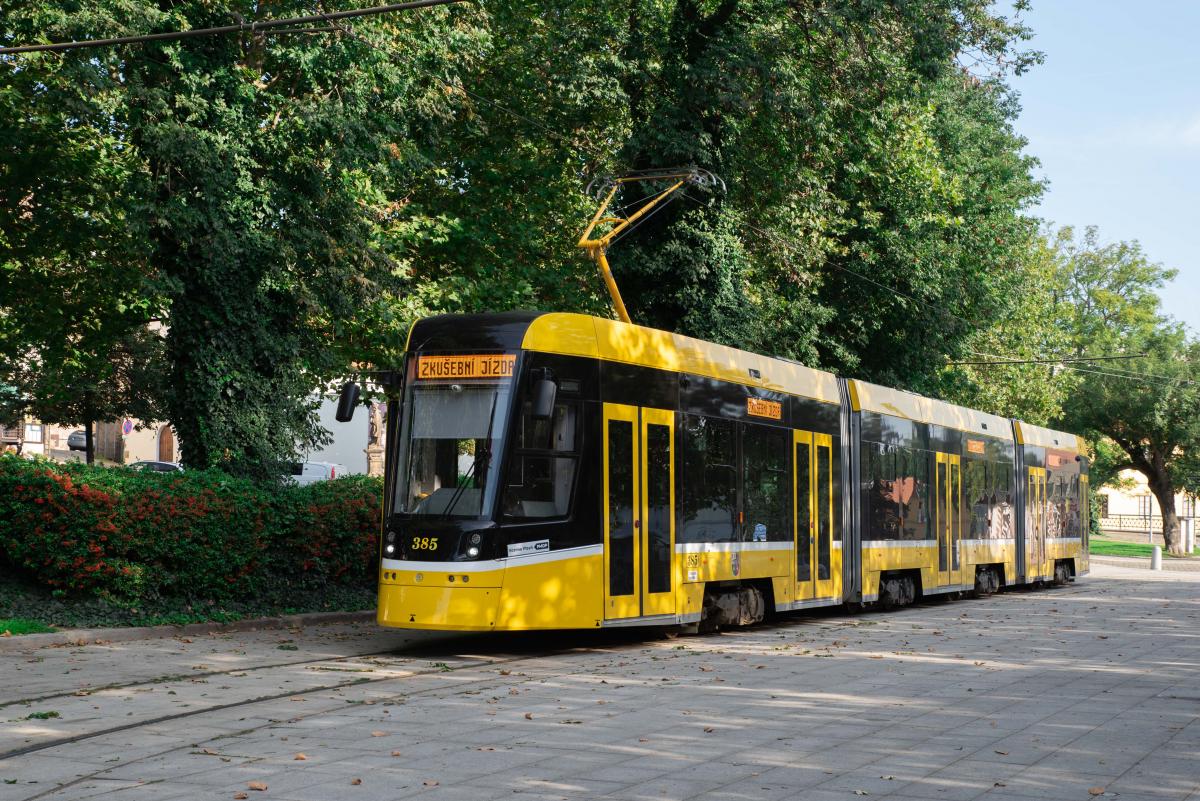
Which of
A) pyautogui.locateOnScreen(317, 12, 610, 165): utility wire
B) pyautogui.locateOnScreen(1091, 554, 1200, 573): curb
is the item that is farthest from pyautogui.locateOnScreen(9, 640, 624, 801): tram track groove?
pyautogui.locateOnScreen(1091, 554, 1200, 573): curb

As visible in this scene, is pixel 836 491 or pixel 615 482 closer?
pixel 615 482

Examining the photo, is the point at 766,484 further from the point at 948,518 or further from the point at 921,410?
the point at 948,518

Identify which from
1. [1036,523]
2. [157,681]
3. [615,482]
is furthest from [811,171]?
[157,681]

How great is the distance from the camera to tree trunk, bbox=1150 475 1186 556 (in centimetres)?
6506

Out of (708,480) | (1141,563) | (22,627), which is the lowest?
(1141,563)

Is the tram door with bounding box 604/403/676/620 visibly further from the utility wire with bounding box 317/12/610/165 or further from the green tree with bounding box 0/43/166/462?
the green tree with bounding box 0/43/166/462

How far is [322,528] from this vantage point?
62.5 feet

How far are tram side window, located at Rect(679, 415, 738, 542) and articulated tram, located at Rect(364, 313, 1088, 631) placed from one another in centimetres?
2

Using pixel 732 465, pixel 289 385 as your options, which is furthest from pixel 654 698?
pixel 289 385

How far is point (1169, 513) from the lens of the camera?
214 feet

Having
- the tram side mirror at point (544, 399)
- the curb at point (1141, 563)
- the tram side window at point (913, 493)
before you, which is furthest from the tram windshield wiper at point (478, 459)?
the curb at point (1141, 563)

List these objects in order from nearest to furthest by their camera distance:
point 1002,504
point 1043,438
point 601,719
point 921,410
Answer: point 601,719, point 921,410, point 1002,504, point 1043,438

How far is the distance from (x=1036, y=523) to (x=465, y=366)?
19813mm

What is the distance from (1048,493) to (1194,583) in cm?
804
